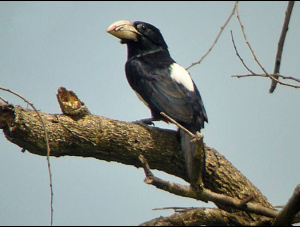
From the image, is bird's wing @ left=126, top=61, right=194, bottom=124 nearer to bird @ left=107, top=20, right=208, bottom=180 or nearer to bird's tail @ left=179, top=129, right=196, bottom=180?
bird @ left=107, top=20, right=208, bottom=180

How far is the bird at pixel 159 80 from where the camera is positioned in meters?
4.53

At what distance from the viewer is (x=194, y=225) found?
3.21 meters

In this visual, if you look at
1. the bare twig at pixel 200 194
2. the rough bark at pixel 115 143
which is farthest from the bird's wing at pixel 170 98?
the bare twig at pixel 200 194

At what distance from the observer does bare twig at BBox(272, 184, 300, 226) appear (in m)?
3.17

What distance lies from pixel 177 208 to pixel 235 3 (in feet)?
6.66

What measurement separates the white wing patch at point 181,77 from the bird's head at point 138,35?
607 millimetres

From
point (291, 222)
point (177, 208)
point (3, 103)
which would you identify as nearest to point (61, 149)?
point (3, 103)

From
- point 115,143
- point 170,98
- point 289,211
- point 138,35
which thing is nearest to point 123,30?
point 138,35

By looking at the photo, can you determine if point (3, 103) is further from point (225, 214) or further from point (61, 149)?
point (225, 214)

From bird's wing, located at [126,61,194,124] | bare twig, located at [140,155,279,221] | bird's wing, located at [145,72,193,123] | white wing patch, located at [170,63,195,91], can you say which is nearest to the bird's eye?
bird's wing, located at [126,61,194,124]

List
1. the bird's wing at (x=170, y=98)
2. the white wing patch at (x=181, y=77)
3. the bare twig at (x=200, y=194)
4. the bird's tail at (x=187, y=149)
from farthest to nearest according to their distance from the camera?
1. the white wing patch at (x=181, y=77)
2. the bird's wing at (x=170, y=98)
3. the bird's tail at (x=187, y=149)
4. the bare twig at (x=200, y=194)

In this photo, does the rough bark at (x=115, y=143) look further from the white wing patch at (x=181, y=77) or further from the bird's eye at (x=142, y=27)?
the bird's eye at (x=142, y=27)

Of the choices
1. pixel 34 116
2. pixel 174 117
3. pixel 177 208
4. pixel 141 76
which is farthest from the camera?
pixel 141 76

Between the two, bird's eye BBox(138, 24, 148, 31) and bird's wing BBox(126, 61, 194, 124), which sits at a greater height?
bird's eye BBox(138, 24, 148, 31)
